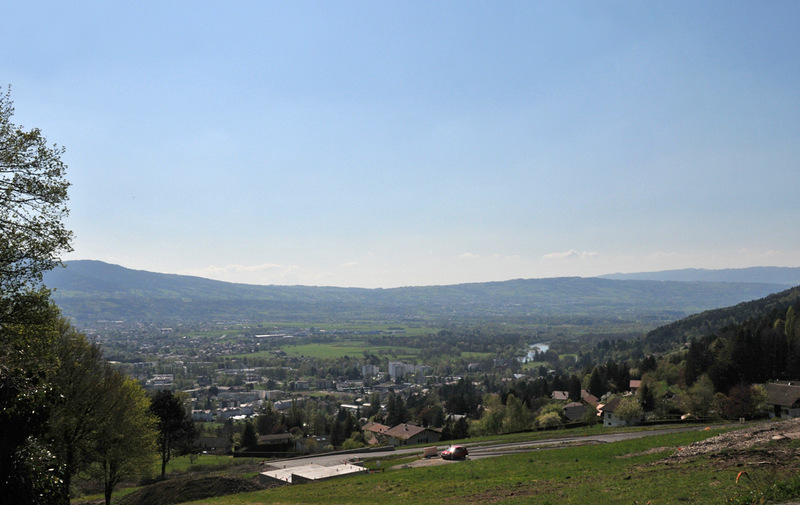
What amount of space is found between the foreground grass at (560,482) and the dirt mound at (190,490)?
2328mm

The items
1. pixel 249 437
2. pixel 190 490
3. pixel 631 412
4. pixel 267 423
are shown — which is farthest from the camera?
pixel 267 423

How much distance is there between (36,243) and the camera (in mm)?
12586

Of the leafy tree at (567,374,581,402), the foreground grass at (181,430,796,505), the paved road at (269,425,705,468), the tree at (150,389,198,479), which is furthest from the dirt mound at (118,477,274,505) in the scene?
the leafy tree at (567,374,581,402)

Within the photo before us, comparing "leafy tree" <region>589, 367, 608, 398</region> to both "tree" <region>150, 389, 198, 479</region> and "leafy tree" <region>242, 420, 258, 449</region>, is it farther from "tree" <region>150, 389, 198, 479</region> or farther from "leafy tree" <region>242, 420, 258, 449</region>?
"tree" <region>150, 389, 198, 479</region>

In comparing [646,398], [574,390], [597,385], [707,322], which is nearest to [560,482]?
[646,398]

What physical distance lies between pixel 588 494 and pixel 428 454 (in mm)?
20434

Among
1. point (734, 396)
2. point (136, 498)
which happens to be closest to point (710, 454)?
point (136, 498)

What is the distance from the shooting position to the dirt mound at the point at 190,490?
27141mm

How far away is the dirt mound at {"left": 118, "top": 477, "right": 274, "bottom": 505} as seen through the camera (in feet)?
89.0

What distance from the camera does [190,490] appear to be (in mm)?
27609

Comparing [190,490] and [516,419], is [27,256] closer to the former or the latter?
[190,490]

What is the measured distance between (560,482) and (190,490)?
68.9 ft

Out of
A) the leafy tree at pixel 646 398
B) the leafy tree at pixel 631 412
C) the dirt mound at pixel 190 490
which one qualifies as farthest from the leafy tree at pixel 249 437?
the leafy tree at pixel 646 398

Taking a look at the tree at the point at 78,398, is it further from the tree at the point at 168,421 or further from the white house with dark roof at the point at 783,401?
the white house with dark roof at the point at 783,401
